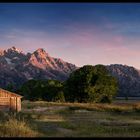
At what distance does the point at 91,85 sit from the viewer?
2872 inches

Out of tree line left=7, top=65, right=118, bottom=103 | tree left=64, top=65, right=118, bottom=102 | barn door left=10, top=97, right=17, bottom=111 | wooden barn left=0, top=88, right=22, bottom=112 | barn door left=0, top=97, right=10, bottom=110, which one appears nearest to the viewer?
barn door left=10, top=97, right=17, bottom=111

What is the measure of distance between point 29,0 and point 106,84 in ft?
227

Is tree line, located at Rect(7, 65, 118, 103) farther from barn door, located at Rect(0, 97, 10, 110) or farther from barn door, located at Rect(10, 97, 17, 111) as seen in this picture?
barn door, located at Rect(0, 97, 10, 110)

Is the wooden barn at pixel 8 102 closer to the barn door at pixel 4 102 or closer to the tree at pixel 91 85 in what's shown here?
the barn door at pixel 4 102

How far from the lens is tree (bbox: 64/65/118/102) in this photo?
238ft

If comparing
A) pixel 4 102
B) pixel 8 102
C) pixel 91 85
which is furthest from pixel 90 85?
pixel 4 102

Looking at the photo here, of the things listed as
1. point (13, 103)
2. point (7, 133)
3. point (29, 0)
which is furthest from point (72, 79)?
point (29, 0)

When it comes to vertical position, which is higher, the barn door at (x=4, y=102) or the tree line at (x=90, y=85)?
the tree line at (x=90, y=85)

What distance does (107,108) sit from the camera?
166 ft

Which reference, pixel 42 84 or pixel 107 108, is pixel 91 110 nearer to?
pixel 107 108

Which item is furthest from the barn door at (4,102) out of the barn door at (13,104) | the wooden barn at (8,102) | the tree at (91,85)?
the tree at (91,85)

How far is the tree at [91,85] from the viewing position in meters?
72.6

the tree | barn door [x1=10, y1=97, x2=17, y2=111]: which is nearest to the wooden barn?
barn door [x1=10, y1=97, x2=17, y2=111]

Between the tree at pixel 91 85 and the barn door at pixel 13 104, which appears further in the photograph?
the tree at pixel 91 85
